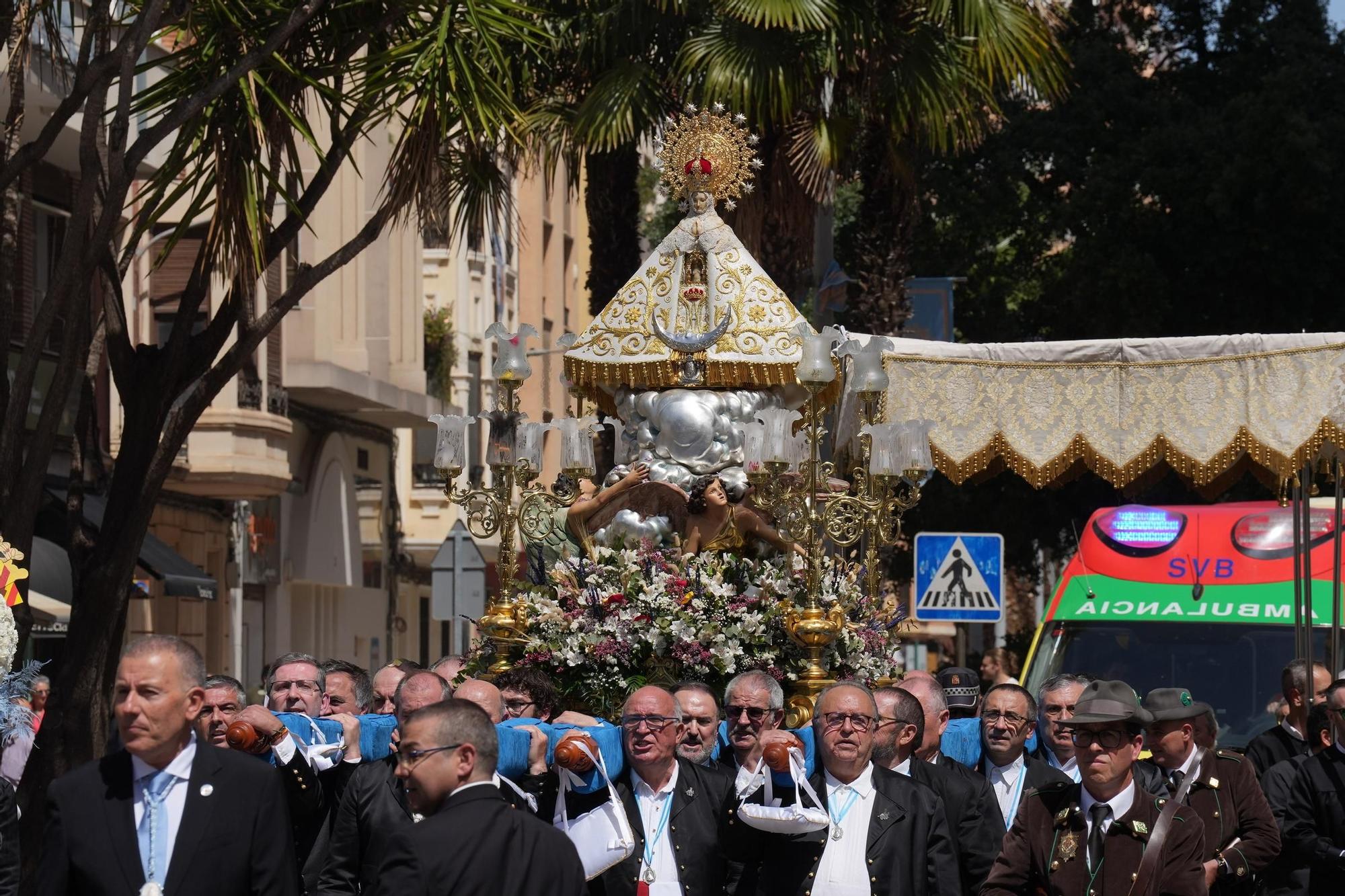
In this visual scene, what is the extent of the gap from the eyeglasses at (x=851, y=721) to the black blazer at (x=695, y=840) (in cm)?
41

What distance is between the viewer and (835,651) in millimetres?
9977

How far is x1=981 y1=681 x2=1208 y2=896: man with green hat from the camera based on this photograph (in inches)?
242

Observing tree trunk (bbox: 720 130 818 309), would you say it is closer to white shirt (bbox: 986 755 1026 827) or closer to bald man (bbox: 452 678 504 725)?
white shirt (bbox: 986 755 1026 827)

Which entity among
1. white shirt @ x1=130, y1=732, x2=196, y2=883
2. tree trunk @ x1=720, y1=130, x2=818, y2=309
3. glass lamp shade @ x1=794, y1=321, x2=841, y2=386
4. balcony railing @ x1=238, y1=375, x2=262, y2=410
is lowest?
white shirt @ x1=130, y1=732, x2=196, y2=883

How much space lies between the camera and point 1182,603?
555 inches

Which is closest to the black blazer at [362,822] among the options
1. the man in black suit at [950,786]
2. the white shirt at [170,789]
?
the man in black suit at [950,786]

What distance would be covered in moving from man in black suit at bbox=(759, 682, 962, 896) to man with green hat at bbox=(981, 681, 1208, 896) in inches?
22.7

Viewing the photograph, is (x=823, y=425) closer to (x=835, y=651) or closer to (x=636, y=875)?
(x=835, y=651)

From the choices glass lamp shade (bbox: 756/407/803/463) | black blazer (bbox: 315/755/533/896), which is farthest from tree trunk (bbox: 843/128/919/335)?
black blazer (bbox: 315/755/533/896)

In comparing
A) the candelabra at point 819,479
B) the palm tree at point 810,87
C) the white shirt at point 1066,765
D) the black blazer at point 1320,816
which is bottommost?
the black blazer at point 1320,816

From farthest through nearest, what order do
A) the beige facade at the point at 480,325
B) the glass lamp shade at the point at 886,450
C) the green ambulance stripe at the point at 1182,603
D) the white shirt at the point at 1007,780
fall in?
the beige facade at the point at 480,325
the green ambulance stripe at the point at 1182,603
the glass lamp shade at the point at 886,450
the white shirt at the point at 1007,780

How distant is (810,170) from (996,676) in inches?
165

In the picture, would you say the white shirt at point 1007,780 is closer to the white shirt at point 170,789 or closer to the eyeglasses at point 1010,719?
the eyeglasses at point 1010,719

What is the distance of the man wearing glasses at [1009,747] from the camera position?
8.70 meters
